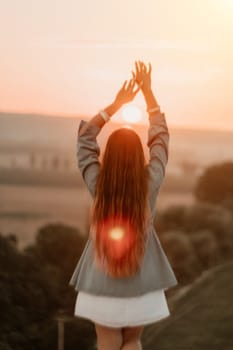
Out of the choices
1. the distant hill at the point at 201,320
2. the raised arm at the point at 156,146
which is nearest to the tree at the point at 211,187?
the distant hill at the point at 201,320

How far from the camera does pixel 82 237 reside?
268 centimetres

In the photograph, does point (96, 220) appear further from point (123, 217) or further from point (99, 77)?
point (99, 77)

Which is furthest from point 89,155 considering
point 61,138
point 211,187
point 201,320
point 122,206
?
point 201,320

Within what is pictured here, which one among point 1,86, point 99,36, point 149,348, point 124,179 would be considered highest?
point 99,36

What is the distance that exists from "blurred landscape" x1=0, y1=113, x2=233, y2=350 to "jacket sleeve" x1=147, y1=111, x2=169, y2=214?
540mm

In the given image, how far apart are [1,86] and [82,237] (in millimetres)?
658

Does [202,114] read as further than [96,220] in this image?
Yes

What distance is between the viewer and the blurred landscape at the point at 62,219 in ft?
8.82

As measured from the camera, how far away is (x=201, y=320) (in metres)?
2.75

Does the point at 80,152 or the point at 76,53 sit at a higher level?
the point at 76,53

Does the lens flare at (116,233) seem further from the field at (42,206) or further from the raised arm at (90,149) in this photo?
the field at (42,206)

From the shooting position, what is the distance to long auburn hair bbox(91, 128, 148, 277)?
204cm

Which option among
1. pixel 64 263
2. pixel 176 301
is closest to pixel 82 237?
pixel 64 263

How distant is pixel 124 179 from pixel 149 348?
0.97 metres
